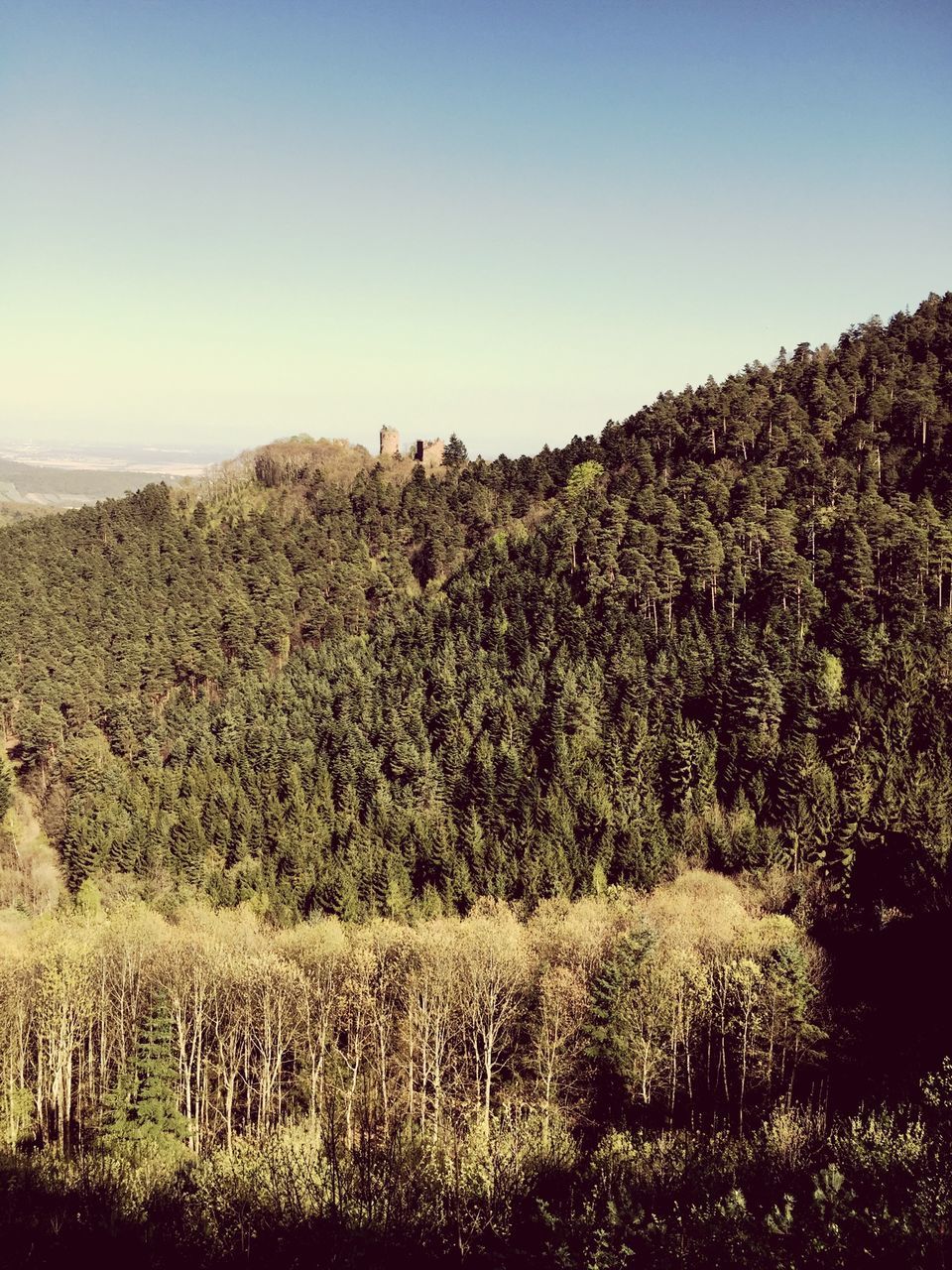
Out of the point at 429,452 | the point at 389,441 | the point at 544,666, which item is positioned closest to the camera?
the point at 544,666

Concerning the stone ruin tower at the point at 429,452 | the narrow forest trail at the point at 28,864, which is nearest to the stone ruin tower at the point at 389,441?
the stone ruin tower at the point at 429,452

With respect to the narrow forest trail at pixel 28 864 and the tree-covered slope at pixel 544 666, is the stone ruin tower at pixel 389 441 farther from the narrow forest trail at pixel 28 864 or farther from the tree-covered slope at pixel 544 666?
the narrow forest trail at pixel 28 864

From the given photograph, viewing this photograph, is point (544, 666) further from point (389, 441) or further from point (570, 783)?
point (389, 441)

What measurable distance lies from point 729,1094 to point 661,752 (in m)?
37.1

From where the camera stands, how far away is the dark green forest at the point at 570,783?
32250mm

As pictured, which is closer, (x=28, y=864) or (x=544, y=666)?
(x=28, y=864)

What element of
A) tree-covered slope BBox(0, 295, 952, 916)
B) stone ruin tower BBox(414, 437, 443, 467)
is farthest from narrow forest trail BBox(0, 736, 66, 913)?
stone ruin tower BBox(414, 437, 443, 467)

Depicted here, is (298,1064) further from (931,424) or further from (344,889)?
(931,424)

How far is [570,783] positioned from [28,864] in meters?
55.3

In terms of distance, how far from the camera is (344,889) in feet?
209

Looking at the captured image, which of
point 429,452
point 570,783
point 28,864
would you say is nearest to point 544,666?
point 570,783

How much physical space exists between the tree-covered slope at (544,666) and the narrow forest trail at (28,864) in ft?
7.47

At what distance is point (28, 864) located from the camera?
7844cm

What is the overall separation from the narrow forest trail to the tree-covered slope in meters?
2.28
